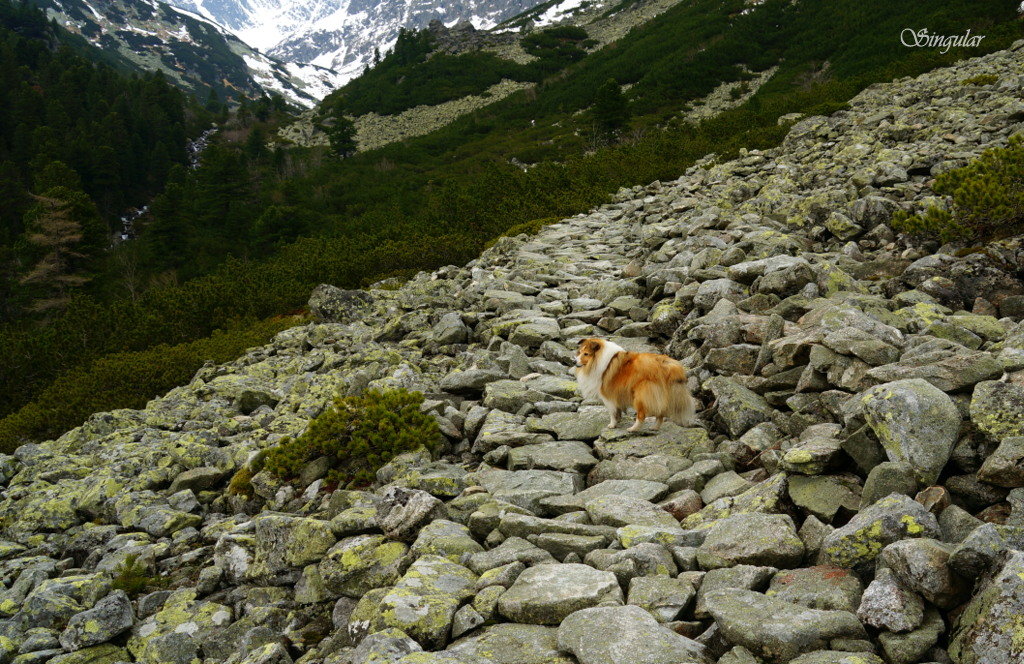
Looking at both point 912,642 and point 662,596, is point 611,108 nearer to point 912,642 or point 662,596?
point 662,596

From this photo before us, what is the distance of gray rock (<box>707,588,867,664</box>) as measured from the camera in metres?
2.55

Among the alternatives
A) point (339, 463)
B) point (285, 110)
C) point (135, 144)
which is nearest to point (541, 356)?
point (339, 463)

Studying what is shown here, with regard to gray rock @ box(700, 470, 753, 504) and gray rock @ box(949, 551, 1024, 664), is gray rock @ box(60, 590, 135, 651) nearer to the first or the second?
gray rock @ box(700, 470, 753, 504)

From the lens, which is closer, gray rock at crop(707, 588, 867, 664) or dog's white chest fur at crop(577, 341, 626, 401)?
gray rock at crop(707, 588, 867, 664)

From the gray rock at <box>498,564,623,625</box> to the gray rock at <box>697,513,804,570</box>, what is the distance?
2.11ft

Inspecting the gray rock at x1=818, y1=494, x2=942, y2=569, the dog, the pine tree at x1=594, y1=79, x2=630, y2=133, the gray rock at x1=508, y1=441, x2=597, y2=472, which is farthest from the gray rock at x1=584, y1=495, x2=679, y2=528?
the pine tree at x1=594, y1=79, x2=630, y2=133

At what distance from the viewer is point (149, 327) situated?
1877 centimetres

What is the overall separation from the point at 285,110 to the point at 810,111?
101 m

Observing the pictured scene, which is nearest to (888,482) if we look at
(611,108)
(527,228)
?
(527,228)

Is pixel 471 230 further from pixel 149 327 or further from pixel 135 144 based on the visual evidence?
pixel 135 144

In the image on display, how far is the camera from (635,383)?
19.0 ft

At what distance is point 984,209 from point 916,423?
6.49 meters

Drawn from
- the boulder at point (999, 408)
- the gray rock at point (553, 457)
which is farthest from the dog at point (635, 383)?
the boulder at point (999, 408)

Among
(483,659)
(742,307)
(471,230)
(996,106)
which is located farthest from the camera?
(471,230)
